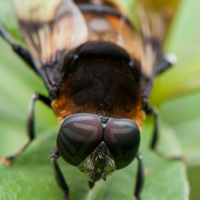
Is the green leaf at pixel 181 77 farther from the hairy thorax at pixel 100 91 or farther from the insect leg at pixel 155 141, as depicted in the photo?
the hairy thorax at pixel 100 91

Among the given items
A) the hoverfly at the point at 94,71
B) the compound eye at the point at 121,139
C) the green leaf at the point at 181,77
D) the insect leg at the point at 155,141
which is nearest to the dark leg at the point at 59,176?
the hoverfly at the point at 94,71

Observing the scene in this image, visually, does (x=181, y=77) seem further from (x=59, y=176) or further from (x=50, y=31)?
(x=59, y=176)

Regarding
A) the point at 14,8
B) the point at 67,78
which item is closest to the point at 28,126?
the point at 67,78

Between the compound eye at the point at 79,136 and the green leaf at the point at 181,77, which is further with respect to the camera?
the green leaf at the point at 181,77

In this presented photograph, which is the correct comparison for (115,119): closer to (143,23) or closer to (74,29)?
(74,29)

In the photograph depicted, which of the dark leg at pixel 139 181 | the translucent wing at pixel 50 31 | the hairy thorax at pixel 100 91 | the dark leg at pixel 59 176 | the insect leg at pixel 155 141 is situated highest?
the translucent wing at pixel 50 31

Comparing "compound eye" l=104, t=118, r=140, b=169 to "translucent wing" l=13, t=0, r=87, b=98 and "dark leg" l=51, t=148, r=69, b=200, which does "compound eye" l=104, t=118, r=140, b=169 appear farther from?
"translucent wing" l=13, t=0, r=87, b=98

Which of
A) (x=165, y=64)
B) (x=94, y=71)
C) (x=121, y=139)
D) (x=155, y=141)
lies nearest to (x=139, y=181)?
(x=121, y=139)
